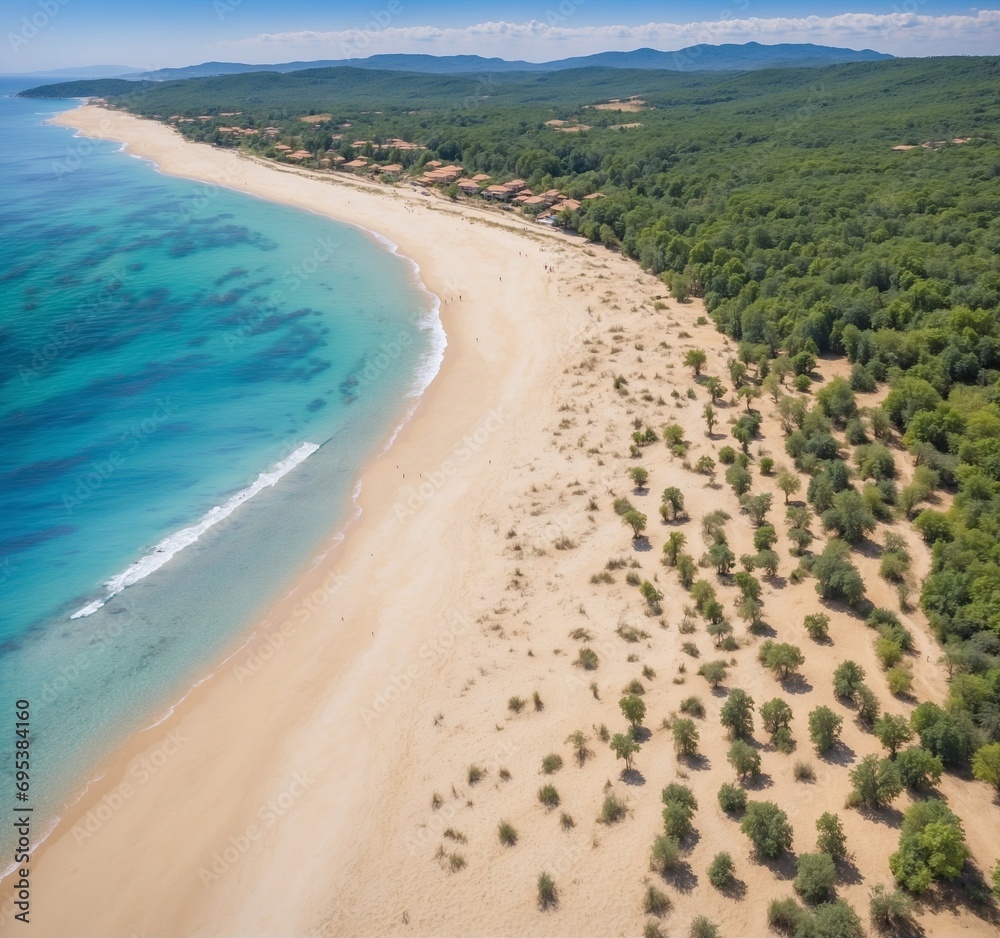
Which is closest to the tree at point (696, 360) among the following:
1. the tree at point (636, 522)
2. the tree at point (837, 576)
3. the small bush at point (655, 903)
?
the tree at point (636, 522)

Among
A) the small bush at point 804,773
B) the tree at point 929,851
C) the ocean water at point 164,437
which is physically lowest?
the ocean water at point 164,437

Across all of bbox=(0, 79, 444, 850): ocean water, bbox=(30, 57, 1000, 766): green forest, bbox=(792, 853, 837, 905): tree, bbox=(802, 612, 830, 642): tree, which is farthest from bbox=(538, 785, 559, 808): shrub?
bbox=(0, 79, 444, 850): ocean water

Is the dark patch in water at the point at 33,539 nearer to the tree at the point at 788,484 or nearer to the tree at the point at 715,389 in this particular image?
the tree at the point at 788,484

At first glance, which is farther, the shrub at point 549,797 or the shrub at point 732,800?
the shrub at point 549,797

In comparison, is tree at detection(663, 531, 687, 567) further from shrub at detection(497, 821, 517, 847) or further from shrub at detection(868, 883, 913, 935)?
shrub at detection(868, 883, 913, 935)

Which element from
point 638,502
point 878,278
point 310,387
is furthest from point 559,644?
point 878,278

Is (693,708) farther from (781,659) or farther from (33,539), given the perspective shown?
(33,539)

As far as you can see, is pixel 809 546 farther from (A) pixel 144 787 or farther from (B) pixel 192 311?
(B) pixel 192 311
